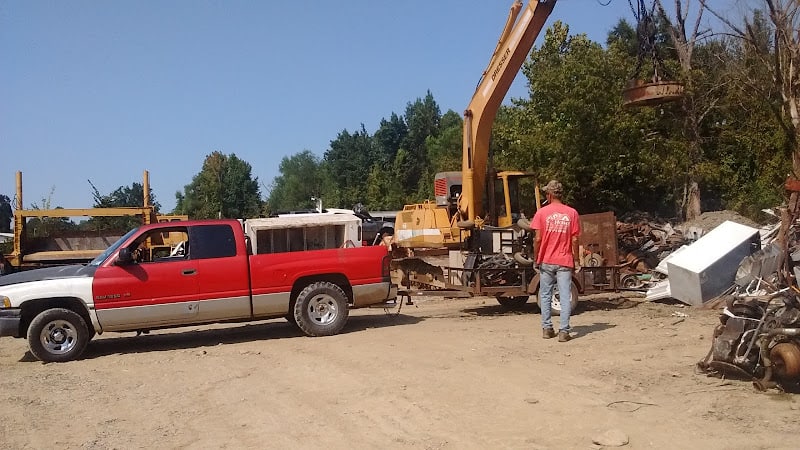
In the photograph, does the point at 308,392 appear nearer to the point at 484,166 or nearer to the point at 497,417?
the point at 497,417

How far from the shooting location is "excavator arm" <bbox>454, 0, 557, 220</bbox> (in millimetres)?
14102

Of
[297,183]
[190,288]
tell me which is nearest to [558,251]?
[190,288]

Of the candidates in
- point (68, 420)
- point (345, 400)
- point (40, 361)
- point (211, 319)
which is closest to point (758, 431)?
point (345, 400)

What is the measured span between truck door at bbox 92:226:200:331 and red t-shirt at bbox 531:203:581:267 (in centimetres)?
504

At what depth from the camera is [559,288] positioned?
937 cm

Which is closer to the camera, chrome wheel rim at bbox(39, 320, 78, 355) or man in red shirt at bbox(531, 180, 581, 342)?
man in red shirt at bbox(531, 180, 581, 342)

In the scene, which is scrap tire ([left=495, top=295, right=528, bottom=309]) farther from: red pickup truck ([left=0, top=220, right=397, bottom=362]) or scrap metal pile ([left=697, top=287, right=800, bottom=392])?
scrap metal pile ([left=697, top=287, right=800, bottom=392])

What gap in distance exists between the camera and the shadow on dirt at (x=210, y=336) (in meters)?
11.0

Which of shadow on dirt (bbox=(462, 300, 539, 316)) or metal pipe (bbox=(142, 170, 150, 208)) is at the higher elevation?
metal pipe (bbox=(142, 170, 150, 208))

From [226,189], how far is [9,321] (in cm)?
4973

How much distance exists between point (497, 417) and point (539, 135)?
1980 cm

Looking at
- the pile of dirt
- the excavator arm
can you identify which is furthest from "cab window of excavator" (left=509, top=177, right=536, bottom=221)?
the pile of dirt

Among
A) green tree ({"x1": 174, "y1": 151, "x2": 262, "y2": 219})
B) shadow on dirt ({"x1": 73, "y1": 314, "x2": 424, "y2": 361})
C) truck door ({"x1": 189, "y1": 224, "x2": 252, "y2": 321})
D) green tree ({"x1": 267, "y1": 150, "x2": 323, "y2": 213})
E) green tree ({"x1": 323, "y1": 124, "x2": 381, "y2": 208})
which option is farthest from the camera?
green tree ({"x1": 267, "y1": 150, "x2": 323, "y2": 213})

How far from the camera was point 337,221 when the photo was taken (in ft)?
39.1
